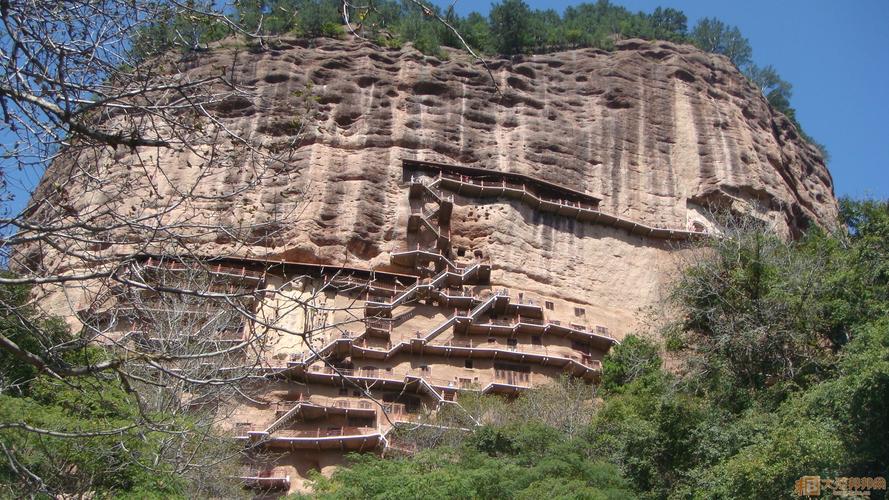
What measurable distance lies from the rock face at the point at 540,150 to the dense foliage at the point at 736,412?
1103 cm

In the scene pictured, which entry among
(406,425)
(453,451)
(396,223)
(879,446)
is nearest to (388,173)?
(396,223)

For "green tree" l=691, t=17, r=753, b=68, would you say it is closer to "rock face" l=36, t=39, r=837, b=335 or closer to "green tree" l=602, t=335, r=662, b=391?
"rock face" l=36, t=39, r=837, b=335

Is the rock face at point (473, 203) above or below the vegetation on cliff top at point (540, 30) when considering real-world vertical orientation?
below

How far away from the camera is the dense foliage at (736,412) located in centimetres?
1594

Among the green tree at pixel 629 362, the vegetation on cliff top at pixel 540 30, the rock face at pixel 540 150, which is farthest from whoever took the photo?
the vegetation on cliff top at pixel 540 30

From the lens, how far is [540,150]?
129 feet

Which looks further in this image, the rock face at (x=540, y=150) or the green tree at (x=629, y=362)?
the rock face at (x=540, y=150)

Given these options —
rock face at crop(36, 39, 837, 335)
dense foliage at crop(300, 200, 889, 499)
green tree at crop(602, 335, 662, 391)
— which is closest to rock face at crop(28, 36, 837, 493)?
rock face at crop(36, 39, 837, 335)

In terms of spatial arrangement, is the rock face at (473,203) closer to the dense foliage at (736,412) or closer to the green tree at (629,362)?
the green tree at (629,362)

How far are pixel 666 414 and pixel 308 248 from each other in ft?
56.0

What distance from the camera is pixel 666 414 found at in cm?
1972

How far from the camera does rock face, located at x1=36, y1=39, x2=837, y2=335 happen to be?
35.1 meters

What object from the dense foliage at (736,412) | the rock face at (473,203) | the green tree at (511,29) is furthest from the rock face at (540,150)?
the dense foliage at (736,412)

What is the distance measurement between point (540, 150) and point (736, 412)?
20259 mm
